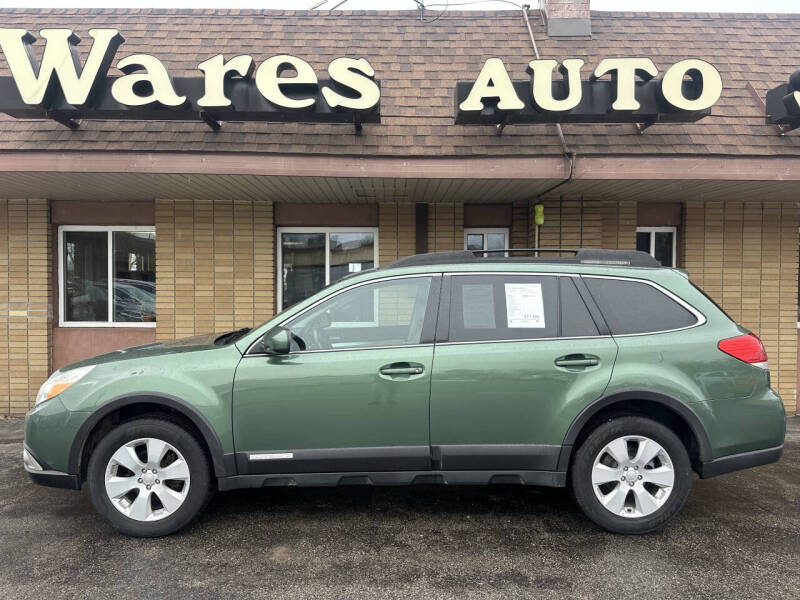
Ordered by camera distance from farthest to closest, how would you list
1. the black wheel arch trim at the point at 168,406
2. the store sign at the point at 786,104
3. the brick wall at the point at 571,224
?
the brick wall at the point at 571,224, the store sign at the point at 786,104, the black wheel arch trim at the point at 168,406

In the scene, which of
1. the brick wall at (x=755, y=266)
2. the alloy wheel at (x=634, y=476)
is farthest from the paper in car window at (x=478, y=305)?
the brick wall at (x=755, y=266)

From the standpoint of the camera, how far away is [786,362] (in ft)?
23.5

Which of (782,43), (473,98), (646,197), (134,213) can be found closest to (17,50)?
(134,213)

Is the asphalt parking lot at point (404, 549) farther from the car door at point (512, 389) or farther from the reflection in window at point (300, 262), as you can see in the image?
the reflection in window at point (300, 262)

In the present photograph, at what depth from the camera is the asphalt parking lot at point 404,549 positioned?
118 inches

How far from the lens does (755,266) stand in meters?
7.16

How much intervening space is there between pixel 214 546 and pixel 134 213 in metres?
5.14

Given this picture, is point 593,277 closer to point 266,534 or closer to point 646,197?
point 266,534

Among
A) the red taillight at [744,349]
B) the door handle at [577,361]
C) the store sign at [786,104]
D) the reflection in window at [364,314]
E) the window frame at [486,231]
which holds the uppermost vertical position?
the store sign at [786,104]

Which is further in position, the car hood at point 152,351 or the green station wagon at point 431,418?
the car hood at point 152,351

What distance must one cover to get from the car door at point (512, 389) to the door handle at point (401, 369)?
11cm

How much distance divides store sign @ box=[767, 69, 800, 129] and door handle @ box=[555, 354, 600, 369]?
4592 millimetres

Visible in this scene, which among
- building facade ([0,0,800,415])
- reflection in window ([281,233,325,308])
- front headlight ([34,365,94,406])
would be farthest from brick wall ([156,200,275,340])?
front headlight ([34,365,94,406])

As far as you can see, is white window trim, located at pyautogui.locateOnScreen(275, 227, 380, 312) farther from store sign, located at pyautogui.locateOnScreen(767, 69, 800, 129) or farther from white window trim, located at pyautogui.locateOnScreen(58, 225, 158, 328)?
store sign, located at pyautogui.locateOnScreen(767, 69, 800, 129)
